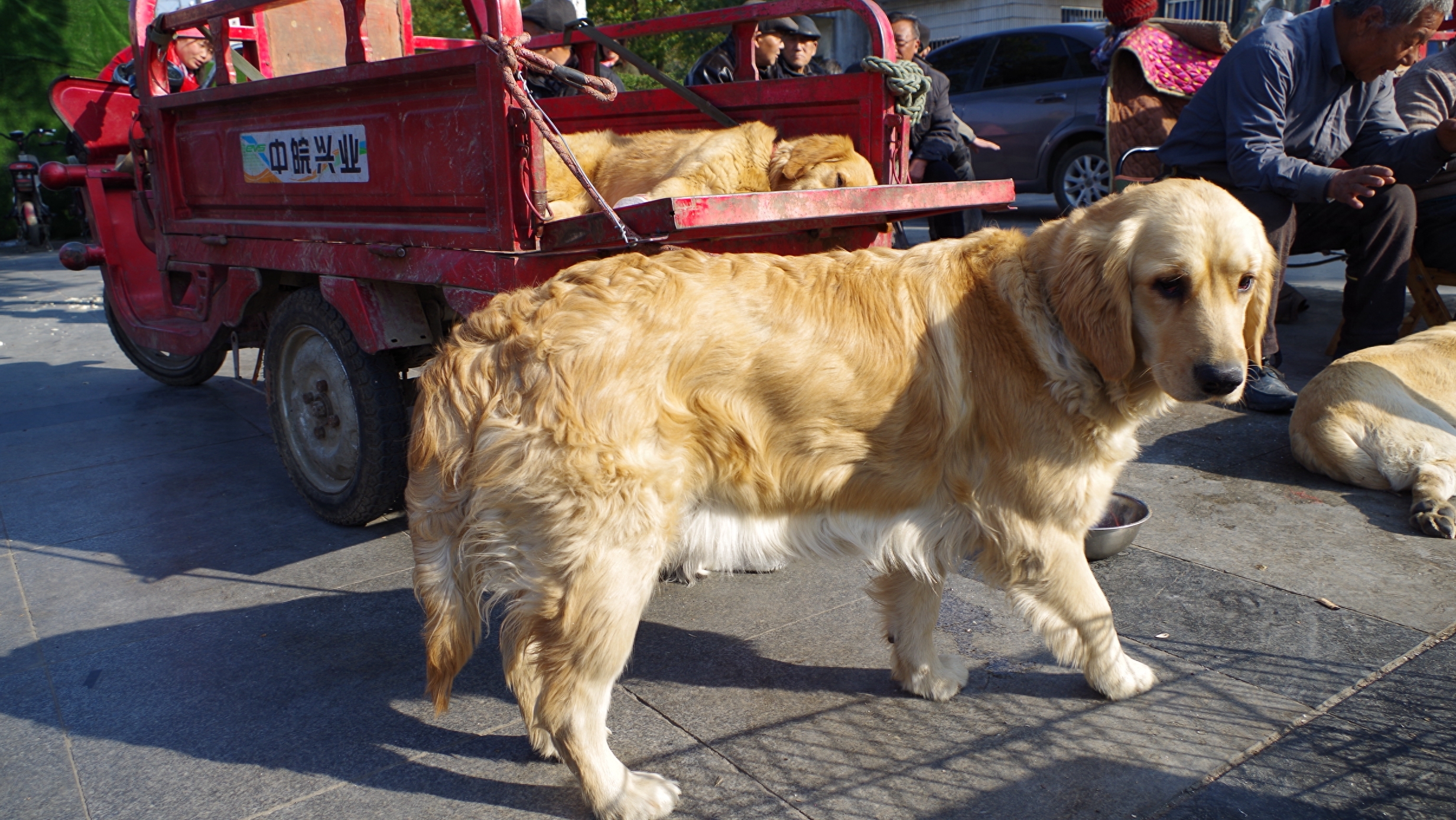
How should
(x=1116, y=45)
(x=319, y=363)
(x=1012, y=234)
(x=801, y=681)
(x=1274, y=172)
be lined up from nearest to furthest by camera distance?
(x=1012, y=234) < (x=801, y=681) < (x=319, y=363) < (x=1274, y=172) < (x=1116, y=45)

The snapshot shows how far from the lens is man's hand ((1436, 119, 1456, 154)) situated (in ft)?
16.9

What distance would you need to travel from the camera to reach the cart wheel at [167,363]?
686 centimetres

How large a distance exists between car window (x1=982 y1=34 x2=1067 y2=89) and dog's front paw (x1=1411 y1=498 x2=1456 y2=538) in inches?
386

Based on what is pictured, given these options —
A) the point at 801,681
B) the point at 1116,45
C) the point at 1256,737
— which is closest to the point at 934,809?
the point at 801,681

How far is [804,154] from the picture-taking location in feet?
13.5

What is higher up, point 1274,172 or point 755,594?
point 1274,172

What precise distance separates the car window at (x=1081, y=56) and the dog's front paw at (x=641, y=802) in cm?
1197

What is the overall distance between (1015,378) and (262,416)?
5.50 meters

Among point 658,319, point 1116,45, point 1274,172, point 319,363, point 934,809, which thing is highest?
point 1116,45

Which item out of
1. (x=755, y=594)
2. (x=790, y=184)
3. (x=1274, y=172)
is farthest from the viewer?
(x=1274, y=172)

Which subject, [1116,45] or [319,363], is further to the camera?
[1116,45]

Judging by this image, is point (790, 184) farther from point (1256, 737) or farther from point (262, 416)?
point (262, 416)

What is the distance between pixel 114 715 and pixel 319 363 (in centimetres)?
186

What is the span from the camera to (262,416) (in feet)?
Result: 21.0
